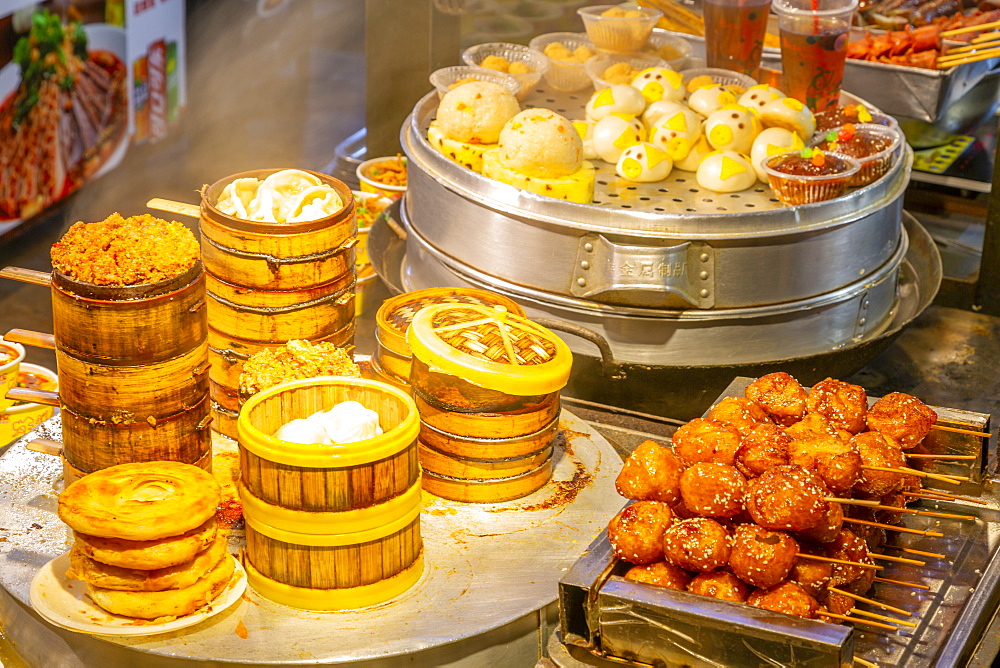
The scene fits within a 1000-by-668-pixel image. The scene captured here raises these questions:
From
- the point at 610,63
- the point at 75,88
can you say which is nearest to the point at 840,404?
the point at 610,63

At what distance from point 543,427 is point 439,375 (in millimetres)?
307

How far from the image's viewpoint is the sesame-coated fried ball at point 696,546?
2289 mm

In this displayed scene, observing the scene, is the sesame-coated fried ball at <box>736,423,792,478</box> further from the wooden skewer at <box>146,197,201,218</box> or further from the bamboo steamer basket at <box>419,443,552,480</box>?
the wooden skewer at <box>146,197,201,218</box>

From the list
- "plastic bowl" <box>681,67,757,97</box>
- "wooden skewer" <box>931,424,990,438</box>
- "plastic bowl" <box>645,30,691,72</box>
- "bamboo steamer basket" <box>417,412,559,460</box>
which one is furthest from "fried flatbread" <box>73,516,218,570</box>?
"plastic bowl" <box>645,30,691,72</box>

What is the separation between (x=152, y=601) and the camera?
235 cm

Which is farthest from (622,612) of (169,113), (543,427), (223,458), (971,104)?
(169,113)

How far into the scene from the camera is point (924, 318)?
4852 millimetres

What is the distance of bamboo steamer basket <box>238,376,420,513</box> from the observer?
2301 millimetres

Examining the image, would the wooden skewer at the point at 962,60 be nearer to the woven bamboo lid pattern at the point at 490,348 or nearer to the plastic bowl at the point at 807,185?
the plastic bowl at the point at 807,185

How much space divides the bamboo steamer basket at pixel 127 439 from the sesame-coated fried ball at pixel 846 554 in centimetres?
149

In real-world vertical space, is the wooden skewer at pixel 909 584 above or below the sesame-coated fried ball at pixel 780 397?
below

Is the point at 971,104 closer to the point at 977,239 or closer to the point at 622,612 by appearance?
the point at 977,239

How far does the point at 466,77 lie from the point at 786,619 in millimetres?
3001

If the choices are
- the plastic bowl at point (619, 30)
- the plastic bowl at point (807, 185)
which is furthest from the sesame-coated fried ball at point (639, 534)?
the plastic bowl at point (619, 30)
